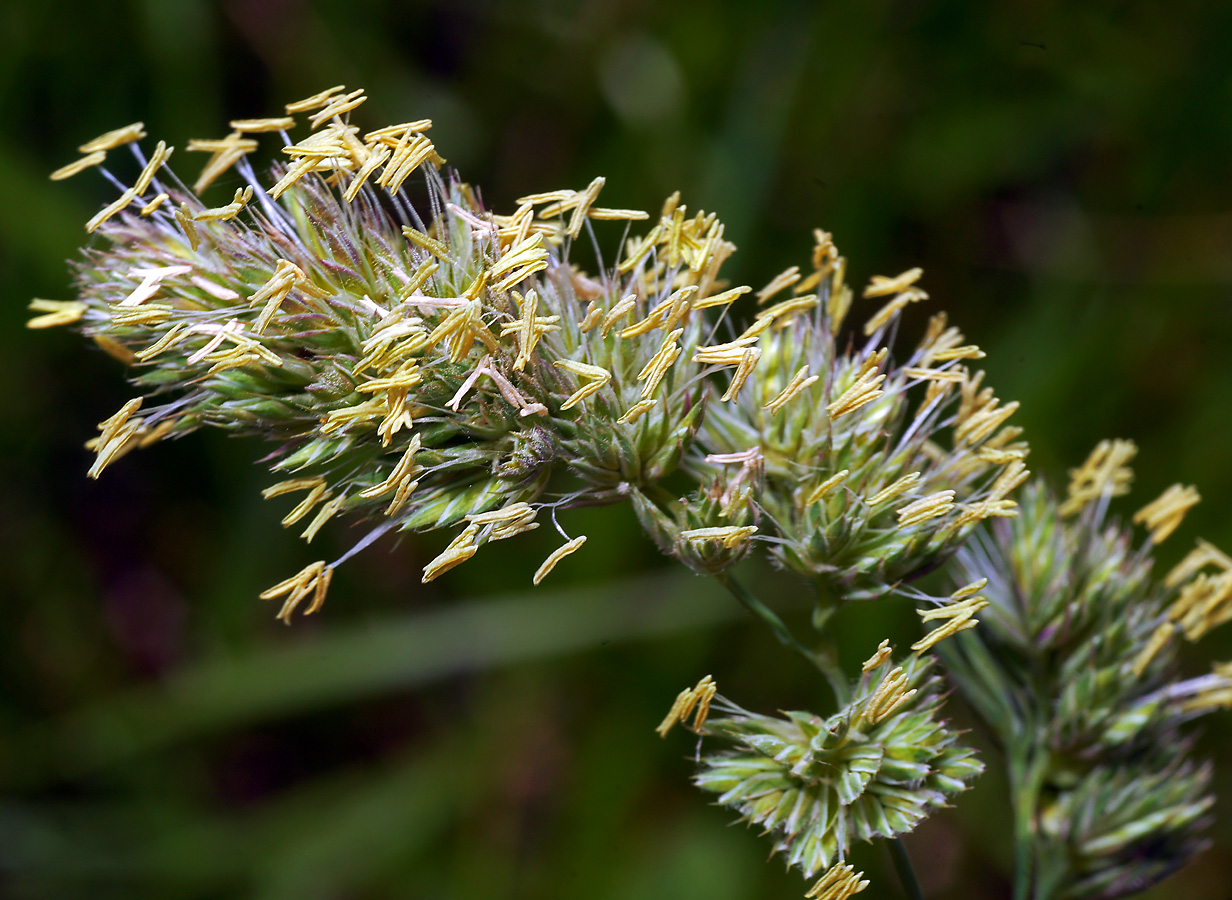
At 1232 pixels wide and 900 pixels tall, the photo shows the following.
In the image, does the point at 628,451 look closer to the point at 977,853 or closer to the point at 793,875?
the point at 793,875

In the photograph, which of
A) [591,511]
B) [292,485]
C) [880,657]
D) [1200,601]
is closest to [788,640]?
[880,657]

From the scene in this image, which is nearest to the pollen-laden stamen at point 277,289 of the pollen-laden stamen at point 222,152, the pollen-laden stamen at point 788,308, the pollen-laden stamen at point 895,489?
the pollen-laden stamen at point 222,152

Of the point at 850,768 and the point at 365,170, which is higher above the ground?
the point at 365,170

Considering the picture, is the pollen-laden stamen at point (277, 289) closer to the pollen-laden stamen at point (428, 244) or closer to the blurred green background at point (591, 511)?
the pollen-laden stamen at point (428, 244)

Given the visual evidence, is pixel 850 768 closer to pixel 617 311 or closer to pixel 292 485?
pixel 617 311

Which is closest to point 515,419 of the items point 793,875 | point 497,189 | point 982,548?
point 982,548

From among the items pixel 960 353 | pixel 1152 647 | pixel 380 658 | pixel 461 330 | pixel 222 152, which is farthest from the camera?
pixel 380 658

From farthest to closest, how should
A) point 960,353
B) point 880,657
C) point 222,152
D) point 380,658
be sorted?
point 380,658
point 222,152
point 960,353
point 880,657
